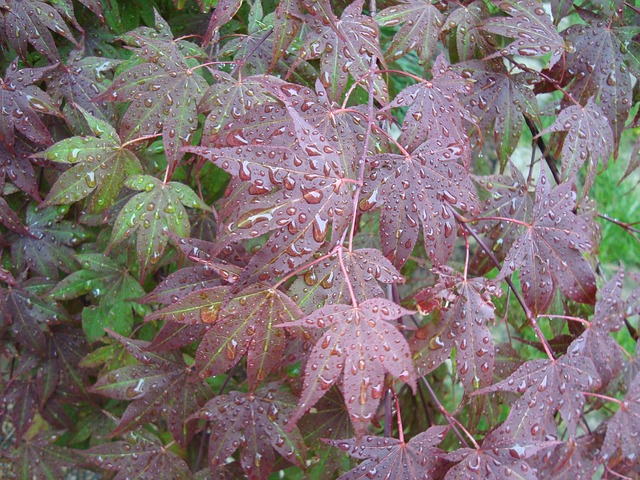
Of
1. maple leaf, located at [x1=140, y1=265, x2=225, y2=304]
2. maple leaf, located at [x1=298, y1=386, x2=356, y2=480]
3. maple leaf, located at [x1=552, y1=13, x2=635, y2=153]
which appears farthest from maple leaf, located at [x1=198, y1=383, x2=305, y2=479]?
maple leaf, located at [x1=552, y1=13, x2=635, y2=153]

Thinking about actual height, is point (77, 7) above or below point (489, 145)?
above

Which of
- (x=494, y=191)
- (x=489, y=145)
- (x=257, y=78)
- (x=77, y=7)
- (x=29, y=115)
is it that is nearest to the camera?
(x=257, y=78)

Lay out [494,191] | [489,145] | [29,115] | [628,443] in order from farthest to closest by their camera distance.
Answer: [489,145] → [494,191] → [29,115] → [628,443]

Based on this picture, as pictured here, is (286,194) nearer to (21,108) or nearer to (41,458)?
(21,108)

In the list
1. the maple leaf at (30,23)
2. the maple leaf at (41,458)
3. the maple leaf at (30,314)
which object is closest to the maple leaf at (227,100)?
the maple leaf at (30,23)

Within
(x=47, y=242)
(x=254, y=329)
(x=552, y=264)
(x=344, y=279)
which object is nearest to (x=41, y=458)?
(x=47, y=242)

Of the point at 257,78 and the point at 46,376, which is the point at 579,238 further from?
the point at 46,376

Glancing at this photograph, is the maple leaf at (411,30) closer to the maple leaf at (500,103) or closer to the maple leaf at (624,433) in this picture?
the maple leaf at (500,103)

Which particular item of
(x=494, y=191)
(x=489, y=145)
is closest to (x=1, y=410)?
(x=494, y=191)
